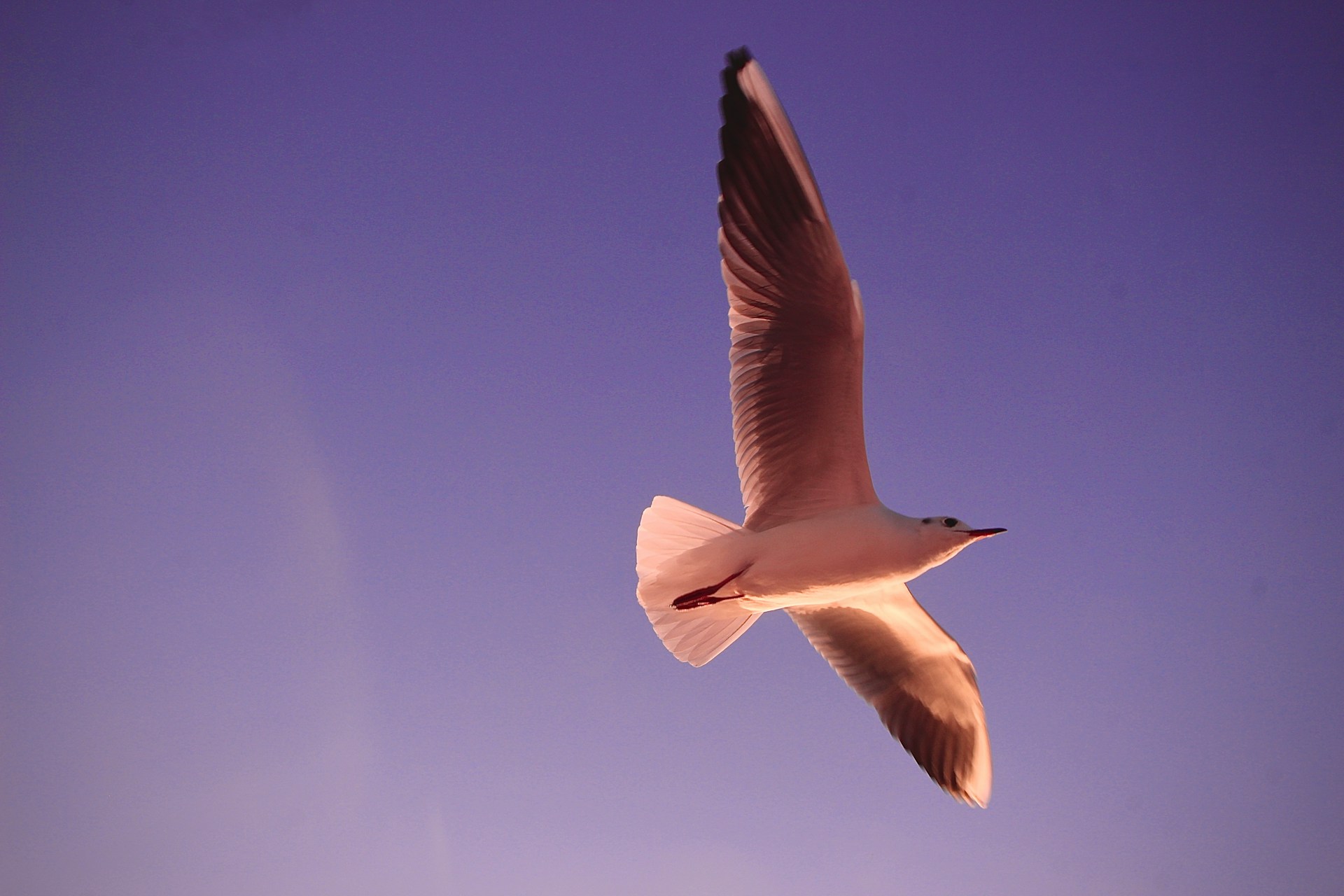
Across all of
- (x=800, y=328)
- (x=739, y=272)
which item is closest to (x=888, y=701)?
(x=800, y=328)

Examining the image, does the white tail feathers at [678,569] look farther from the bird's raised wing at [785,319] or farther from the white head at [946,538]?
the white head at [946,538]

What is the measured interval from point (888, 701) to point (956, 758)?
37 cm

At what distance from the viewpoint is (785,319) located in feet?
10.2

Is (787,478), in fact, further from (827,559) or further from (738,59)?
(738,59)

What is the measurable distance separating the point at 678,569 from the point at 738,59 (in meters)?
1.80

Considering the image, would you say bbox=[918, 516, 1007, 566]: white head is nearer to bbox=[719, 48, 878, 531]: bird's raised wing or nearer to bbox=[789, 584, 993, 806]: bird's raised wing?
bbox=[719, 48, 878, 531]: bird's raised wing

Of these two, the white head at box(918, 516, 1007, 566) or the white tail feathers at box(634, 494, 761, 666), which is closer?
the white head at box(918, 516, 1007, 566)

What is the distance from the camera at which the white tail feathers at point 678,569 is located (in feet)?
11.0

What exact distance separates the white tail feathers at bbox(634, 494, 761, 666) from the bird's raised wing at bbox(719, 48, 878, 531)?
0.30m

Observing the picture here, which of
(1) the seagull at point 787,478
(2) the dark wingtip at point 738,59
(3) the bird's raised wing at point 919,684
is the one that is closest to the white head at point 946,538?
(1) the seagull at point 787,478

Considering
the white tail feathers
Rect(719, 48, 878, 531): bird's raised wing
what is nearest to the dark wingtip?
Rect(719, 48, 878, 531): bird's raised wing

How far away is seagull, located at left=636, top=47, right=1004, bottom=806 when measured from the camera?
9.88 feet

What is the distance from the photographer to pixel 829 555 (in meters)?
3.26

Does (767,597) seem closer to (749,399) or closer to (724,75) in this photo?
(749,399)
